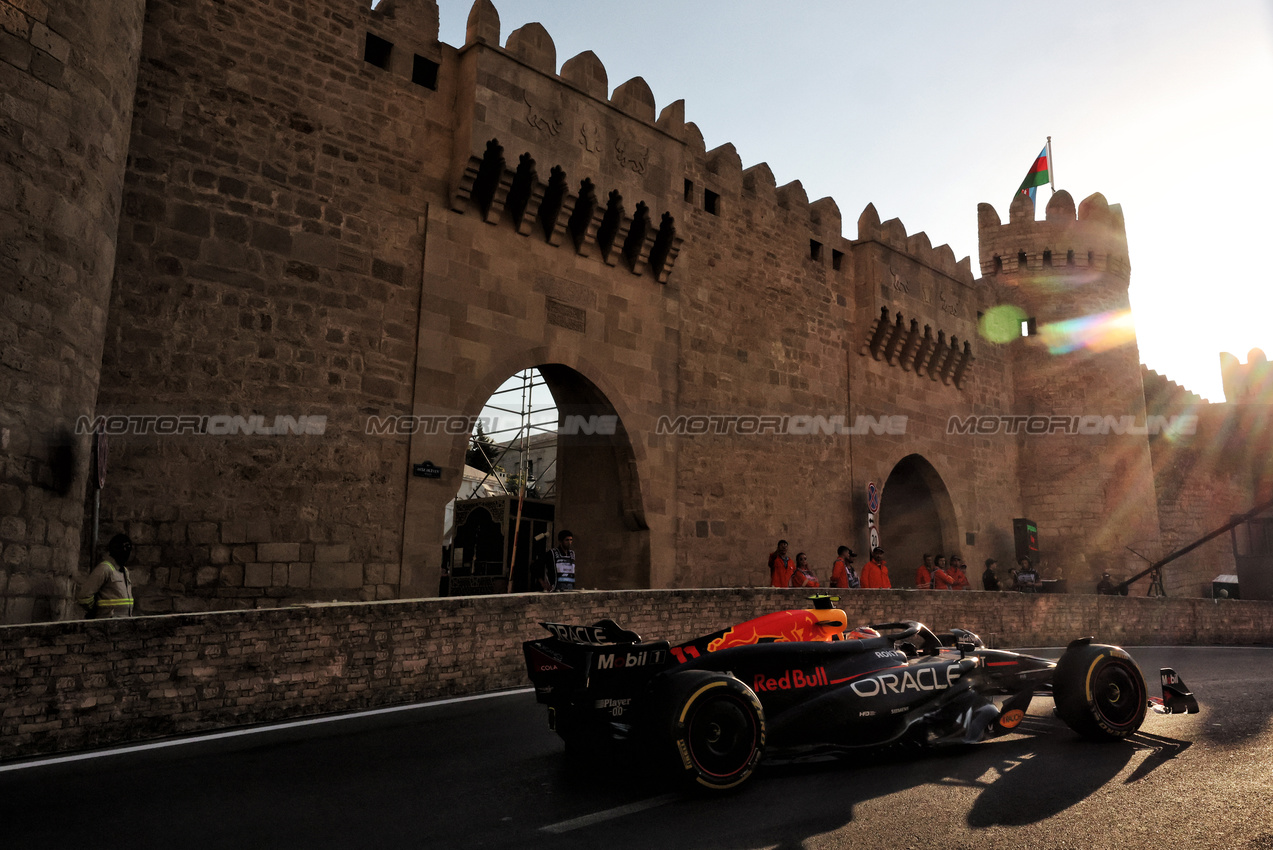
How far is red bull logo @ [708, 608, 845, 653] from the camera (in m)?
5.21

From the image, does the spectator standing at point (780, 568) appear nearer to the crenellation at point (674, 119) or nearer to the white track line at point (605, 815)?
the crenellation at point (674, 119)

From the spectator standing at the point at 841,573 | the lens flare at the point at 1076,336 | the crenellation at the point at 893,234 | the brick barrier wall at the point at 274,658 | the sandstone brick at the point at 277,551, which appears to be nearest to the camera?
the brick barrier wall at the point at 274,658

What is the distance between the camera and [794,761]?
17.2ft

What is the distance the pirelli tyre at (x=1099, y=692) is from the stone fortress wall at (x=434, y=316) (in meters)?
7.55

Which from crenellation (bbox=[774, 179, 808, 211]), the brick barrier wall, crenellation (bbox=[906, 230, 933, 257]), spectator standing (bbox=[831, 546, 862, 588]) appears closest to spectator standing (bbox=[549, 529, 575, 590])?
the brick barrier wall

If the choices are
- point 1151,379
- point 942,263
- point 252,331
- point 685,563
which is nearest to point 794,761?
Answer: point 252,331

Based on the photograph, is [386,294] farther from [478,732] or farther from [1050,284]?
[1050,284]

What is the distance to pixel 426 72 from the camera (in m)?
12.1

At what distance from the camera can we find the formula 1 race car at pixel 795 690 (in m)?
4.43

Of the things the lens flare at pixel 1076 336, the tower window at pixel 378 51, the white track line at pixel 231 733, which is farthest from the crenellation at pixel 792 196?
the white track line at pixel 231 733

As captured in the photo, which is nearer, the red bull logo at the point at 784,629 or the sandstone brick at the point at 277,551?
the red bull logo at the point at 784,629

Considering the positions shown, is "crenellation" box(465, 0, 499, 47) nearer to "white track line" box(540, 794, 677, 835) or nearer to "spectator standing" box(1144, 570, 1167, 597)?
"white track line" box(540, 794, 677, 835)

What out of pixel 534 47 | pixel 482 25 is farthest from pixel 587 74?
pixel 482 25

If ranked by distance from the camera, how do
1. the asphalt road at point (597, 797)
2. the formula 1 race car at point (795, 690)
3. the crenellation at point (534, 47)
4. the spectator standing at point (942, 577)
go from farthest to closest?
1. the spectator standing at point (942, 577)
2. the crenellation at point (534, 47)
3. the formula 1 race car at point (795, 690)
4. the asphalt road at point (597, 797)
